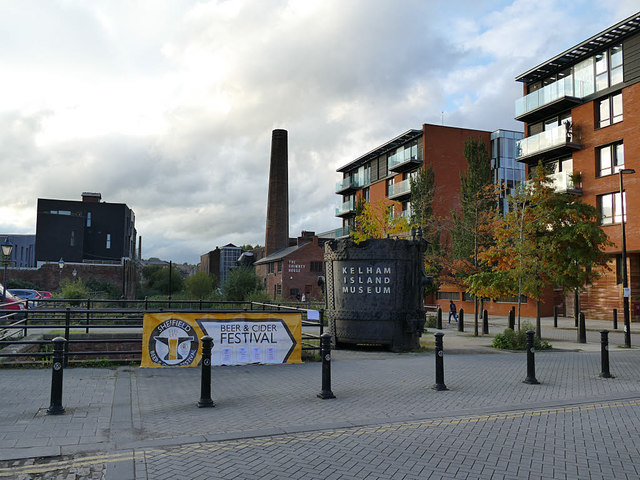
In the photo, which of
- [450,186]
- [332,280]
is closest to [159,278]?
[450,186]

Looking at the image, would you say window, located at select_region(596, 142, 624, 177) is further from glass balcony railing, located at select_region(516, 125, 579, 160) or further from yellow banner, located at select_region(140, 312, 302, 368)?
yellow banner, located at select_region(140, 312, 302, 368)

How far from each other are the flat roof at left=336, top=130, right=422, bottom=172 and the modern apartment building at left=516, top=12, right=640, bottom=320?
1462 cm

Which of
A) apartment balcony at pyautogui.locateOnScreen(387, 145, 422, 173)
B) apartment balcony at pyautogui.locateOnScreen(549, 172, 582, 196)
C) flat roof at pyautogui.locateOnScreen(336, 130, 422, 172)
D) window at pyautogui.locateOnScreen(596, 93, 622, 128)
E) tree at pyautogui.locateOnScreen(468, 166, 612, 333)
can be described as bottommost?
tree at pyautogui.locateOnScreen(468, 166, 612, 333)

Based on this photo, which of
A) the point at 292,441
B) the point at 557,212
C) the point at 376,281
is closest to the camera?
the point at 292,441

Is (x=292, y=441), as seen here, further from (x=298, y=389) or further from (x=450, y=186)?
(x=450, y=186)

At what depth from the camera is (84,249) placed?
6725 cm

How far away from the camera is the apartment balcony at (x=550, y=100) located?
31.1 meters

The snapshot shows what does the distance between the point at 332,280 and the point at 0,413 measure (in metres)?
9.71

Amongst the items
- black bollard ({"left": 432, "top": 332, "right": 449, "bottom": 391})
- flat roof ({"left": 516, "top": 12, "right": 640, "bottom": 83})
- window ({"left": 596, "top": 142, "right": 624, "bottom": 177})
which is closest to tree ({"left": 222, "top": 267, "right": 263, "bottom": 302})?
flat roof ({"left": 516, "top": 12, "right": 640, "bottom": 83})

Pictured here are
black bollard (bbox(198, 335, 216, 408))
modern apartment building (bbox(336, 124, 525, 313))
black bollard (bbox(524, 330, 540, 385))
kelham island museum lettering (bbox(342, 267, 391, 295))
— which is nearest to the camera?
black bollard (bbox(198, 335, 216, 408))

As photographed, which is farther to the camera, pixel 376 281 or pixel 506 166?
pixel 506 166

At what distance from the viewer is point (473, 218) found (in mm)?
31328

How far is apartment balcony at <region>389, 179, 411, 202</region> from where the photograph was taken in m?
47.3

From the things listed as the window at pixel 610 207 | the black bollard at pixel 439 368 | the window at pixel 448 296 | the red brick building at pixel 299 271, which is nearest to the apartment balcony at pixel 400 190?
the window at pixel 448 296
